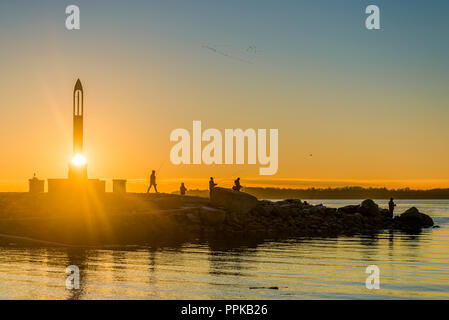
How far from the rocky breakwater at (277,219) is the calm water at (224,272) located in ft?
33.2

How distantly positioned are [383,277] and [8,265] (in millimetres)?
15431

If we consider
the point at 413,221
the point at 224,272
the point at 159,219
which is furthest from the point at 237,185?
the point at 224,272

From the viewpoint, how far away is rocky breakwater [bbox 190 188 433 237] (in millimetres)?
48156

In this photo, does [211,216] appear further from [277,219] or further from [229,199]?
[277,219]

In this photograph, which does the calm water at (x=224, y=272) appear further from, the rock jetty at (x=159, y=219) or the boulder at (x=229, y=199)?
the boulder at (x=229, y=199)

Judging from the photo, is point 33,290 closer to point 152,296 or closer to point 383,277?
point 152,296

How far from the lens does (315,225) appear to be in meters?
54.7

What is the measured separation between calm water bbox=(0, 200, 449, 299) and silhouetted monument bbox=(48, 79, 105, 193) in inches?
509

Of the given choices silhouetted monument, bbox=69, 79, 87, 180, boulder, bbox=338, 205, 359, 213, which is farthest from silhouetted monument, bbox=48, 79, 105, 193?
boulder, bbox=338, 205, 359, 213

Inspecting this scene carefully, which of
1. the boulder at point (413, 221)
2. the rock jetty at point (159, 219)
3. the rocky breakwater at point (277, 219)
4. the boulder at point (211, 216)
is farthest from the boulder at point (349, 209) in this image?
the boulder at point (211, 216)

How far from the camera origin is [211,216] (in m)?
47.7

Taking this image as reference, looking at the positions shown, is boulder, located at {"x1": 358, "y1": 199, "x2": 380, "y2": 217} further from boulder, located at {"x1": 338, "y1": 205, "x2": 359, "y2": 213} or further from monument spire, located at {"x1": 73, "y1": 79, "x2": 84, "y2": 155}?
monument spire, located at {"x1": 73, "y1": 79, "x2": 84, "y2": 155}
